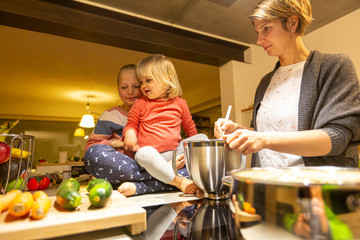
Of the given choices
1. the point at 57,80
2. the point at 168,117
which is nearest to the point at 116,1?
the point at 168,117

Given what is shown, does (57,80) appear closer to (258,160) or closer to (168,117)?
(168,117)

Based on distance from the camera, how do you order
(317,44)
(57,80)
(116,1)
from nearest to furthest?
(116,1)
(317,44)
(57,80)

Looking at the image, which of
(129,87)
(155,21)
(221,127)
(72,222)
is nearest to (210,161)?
(221,127)

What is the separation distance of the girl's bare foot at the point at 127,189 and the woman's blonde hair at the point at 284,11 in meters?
0.69

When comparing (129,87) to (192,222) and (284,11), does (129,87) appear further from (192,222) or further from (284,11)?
(192,222)

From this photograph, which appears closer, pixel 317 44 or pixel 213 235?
pixel 213 235

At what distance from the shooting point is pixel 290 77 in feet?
2.60

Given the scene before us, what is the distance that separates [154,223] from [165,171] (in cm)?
33

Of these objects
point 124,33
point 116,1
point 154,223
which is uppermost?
point 116,1

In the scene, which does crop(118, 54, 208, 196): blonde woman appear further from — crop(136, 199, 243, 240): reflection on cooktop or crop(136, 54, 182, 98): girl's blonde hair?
crop(136, 199, 243, 240): reflection on cooktop

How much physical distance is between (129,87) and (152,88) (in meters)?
0.19

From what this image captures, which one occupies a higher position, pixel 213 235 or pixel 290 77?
pixel 290 77

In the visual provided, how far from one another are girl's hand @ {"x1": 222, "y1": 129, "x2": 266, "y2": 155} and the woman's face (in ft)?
1.31

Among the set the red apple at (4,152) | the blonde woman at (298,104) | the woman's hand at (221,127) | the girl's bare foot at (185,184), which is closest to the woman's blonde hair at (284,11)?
the blonde woman at (298,104)
